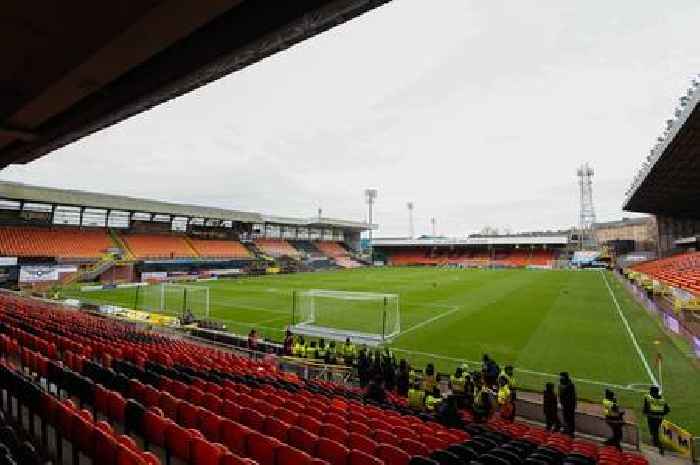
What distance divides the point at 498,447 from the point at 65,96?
794 cm

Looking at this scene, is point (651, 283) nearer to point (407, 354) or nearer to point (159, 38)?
point (407, 354)

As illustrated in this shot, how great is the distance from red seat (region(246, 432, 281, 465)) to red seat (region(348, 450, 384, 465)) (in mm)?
801

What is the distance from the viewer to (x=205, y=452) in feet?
14.4

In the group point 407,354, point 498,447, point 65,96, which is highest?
point 65,96

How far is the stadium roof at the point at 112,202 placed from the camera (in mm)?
41094

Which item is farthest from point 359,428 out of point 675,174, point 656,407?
point 675,174

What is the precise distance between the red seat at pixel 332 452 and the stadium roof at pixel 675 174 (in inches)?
730

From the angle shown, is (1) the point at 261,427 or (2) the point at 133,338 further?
(2) the point at 133,338

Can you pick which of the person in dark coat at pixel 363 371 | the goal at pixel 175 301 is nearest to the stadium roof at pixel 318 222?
the goal at pixel 175 301

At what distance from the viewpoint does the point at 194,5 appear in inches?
154

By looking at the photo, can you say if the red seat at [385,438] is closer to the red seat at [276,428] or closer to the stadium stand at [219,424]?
the stadium stand at [219,424]

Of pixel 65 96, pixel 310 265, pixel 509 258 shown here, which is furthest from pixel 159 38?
pixel 509 258

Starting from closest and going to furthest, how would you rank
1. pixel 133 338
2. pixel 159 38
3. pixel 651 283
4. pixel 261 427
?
pixel 159 38 → pixel 261 427 → pixel 133 338 → pixel 651 283

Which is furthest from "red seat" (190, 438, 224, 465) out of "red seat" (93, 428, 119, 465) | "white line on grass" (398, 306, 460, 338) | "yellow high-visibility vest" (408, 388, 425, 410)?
"white line on grass" (398, 306, 460, 338)
